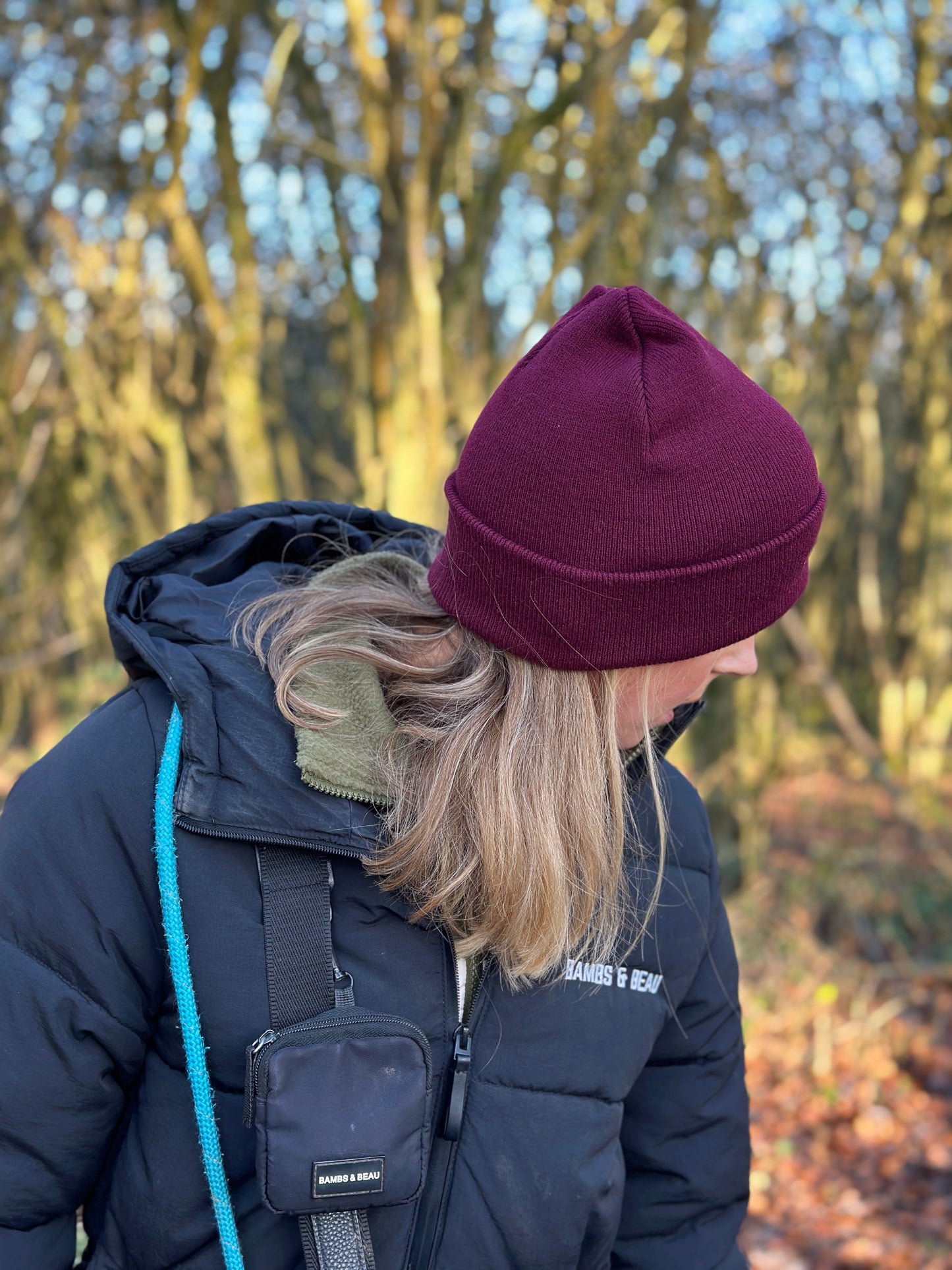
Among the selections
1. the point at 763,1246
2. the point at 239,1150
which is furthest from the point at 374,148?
the point at 763,1246

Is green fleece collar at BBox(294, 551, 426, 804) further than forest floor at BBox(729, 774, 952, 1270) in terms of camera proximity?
No

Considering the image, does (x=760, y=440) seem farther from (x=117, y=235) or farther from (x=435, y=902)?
(x=117, y=235)

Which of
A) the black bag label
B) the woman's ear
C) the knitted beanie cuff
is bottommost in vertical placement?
the black bag label

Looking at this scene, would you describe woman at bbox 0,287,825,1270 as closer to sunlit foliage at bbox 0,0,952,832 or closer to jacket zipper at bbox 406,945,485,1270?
jacket zipper at bbox 406,945,485,1270

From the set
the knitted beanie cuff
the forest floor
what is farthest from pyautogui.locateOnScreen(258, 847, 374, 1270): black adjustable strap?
the forest floor

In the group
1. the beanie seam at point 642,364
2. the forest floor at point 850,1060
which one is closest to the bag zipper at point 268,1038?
the beanie seam at point 642,364

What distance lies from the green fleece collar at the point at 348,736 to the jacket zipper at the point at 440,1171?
362mm

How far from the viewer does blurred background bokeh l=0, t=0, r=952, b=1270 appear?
4266 millimetres

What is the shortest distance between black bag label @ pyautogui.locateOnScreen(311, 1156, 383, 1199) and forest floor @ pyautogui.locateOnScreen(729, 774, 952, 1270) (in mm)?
2901

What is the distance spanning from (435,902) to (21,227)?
7310 mm

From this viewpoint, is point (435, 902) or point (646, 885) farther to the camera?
point (646, 885)

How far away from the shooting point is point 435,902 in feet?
4.32

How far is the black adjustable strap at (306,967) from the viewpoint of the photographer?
4.10ft

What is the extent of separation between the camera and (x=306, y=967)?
1.27 metres
